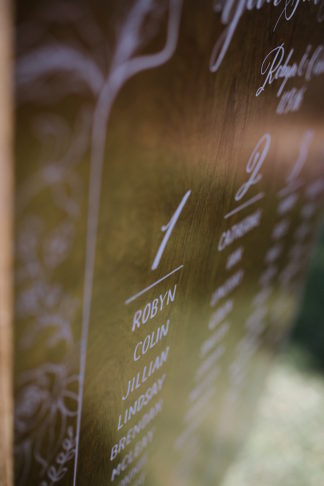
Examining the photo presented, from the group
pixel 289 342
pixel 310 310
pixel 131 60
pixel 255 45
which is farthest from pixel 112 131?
pixel 310 310

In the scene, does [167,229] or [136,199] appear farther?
[167,229]

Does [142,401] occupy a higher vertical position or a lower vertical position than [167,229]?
lower

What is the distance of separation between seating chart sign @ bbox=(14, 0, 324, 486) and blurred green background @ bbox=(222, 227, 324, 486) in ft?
3.09

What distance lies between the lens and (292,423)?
219 centimetres

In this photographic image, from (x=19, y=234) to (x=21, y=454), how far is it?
0.93 ft

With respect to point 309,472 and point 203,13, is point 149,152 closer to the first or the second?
point 203,13

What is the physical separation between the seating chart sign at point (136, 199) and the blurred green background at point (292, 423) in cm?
94

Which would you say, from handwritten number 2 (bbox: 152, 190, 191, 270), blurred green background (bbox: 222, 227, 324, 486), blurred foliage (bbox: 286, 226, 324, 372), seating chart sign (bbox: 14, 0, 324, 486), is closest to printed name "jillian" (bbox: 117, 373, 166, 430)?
seating chart sign (bbox: 14, 0, 324, 486)

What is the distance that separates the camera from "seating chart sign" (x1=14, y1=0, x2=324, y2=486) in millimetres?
407

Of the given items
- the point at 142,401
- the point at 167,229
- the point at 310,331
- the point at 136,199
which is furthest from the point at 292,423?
the point at 136,199

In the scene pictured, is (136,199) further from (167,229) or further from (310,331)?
(310,331)

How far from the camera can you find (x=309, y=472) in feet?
6.41

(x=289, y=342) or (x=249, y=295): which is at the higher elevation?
(x=249, y=295)

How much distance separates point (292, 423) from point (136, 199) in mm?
1997
